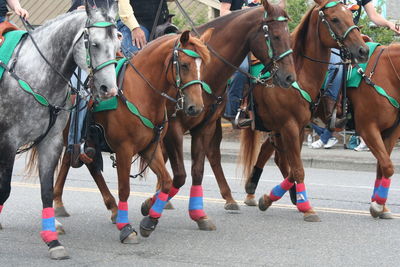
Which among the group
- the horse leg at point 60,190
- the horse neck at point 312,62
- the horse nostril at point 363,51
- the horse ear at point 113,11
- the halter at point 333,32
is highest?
the horse ear at point 113,11

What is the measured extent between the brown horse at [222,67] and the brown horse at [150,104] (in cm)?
46

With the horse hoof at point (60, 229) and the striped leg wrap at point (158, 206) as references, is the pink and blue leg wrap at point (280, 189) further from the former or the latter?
the horse hoof at point (60, 229)

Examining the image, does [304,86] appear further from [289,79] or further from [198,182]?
[198,182]

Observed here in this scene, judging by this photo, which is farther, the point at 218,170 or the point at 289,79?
the point at 218,170

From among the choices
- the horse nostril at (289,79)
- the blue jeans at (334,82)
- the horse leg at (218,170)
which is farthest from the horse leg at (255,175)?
the horse nostril at (289,79)

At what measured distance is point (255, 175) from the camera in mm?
10656

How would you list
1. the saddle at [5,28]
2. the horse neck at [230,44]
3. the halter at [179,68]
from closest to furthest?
the saddle at [5,28] → the halter at [179,68] → the horse neck at [230,44]

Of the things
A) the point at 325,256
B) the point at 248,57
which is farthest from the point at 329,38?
the point at 325,256

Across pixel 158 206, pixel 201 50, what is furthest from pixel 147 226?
pixel 201 50

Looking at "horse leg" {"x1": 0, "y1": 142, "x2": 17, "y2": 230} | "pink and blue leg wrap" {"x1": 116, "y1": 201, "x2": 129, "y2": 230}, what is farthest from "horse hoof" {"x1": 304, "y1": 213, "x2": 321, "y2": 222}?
"horse leg" {"x1": 0, "y1": 142, "x2": 17, "y2": 230}

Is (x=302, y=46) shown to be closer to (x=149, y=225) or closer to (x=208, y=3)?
(x=149, y=225)

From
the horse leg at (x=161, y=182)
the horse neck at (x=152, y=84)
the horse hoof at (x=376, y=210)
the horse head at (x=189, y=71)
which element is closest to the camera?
the horse head at (x=189, y=71)

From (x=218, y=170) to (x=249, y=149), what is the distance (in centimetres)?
73

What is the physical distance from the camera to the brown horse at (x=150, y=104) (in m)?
7.86
